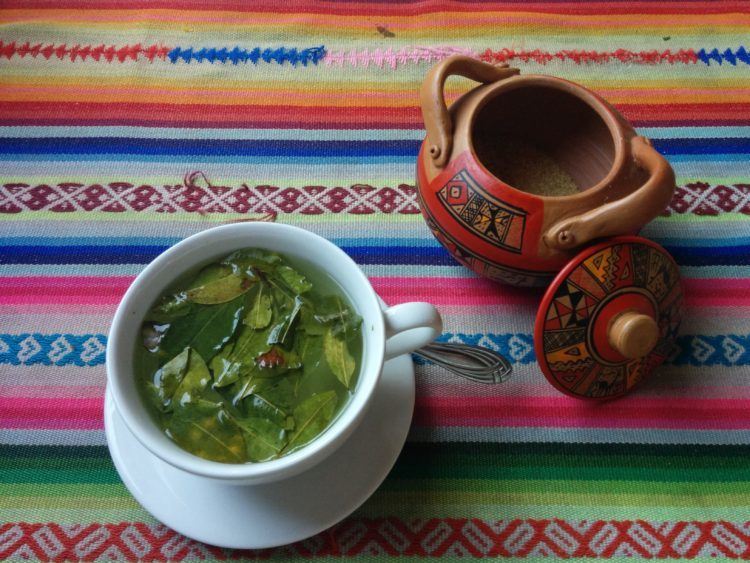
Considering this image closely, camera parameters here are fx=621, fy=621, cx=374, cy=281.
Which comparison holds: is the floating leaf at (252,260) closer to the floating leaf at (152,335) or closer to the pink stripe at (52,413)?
the floating leaf at (152,335)

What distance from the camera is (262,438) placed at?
483 mm

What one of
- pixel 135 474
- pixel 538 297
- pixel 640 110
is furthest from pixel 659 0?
pixel 135 474

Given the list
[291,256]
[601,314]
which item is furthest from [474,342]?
[291,256]

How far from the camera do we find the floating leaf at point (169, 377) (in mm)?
493

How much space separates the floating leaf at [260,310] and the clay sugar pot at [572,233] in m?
0.20

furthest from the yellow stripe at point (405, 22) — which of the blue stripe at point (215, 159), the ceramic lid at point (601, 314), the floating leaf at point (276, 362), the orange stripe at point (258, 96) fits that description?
the floating leaf at point (276, 362)

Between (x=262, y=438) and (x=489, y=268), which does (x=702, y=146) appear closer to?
(x=489, y=268)

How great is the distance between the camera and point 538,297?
70 centimetres

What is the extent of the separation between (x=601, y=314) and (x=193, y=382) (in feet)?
1.22

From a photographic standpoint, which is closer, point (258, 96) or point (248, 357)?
point (248, 357)

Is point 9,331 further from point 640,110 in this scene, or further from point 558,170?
point 640,110

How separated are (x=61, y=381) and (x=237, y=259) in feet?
0.91

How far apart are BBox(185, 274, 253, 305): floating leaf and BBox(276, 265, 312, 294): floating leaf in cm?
3

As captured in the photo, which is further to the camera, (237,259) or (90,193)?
(90,193)
